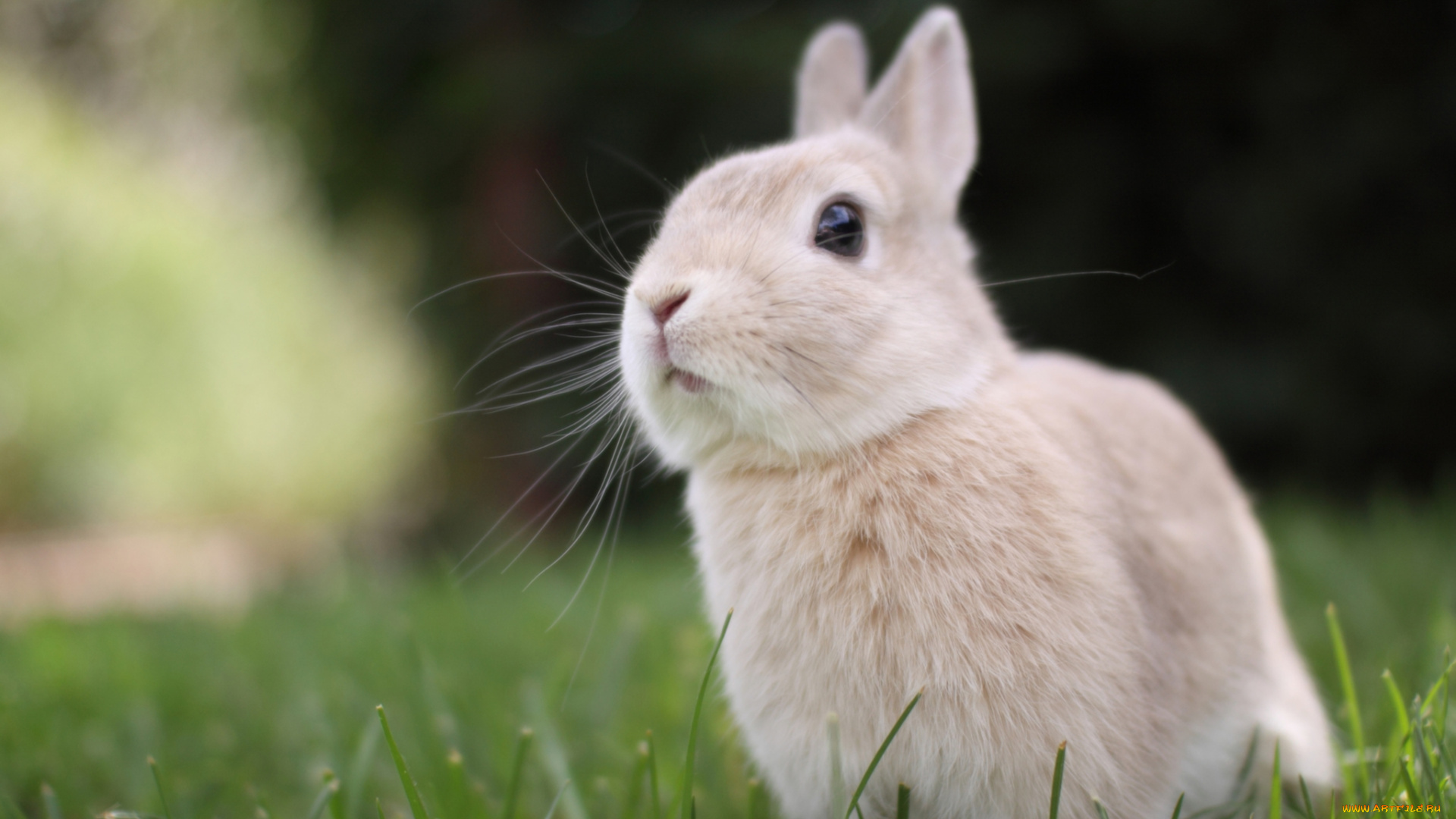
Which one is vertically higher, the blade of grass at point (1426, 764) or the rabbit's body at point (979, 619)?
the rabbit's body at point (979, 619)

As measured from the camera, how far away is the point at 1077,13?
460cm

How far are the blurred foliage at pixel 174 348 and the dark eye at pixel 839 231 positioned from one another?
559cm

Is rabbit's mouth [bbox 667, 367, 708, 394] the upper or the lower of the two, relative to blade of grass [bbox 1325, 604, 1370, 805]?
upper

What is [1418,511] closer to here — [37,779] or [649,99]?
A: [649,99]

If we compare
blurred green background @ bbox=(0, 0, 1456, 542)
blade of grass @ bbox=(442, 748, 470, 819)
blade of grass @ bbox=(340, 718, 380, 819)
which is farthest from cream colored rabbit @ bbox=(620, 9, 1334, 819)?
blurred green background @ bbox=(0, 0, 1456, 542)

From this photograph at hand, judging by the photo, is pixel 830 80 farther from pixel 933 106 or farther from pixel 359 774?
pixel 359 774

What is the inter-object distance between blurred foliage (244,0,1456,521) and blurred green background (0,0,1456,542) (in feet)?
0.05

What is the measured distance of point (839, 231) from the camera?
1.59m

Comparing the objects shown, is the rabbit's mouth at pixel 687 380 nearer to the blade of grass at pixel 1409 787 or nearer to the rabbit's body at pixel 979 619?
the rabbit's body at pixel 979 619

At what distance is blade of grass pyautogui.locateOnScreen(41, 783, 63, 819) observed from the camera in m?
1.58

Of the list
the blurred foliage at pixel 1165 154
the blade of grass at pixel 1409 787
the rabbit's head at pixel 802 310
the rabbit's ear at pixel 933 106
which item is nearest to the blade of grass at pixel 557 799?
the rabbit's head at pixel 802 310

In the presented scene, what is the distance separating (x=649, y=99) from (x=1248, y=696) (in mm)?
4357

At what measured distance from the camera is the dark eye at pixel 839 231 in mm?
1576

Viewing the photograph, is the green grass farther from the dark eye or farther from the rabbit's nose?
the dark eye
